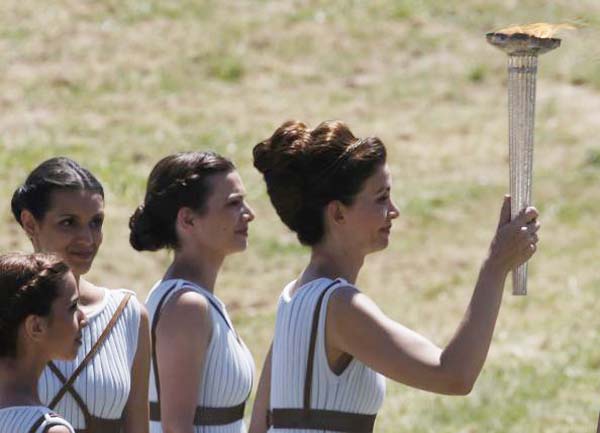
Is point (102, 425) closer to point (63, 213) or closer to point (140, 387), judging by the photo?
point (140, 387)

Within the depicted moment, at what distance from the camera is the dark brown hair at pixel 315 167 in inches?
161

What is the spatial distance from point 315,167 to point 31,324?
2.93 ft

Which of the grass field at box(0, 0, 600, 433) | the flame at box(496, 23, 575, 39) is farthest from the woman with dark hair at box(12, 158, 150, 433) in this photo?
the grass field at box(0, 0, 600, 433)

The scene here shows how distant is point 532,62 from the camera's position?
3.70 metres

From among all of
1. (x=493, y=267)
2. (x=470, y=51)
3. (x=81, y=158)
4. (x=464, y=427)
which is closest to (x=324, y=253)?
(x=493, y=267)

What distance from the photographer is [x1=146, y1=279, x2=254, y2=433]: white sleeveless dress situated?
4531 mm

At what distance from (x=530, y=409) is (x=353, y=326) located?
510 cm

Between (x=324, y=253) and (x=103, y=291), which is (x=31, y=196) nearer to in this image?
(x=103, y=291)

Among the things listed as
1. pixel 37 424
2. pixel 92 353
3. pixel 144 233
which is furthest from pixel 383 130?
pixel 37 424

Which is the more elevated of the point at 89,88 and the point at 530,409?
the point at 89,88

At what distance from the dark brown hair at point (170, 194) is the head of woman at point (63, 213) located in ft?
0.86

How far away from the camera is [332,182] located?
161 inches

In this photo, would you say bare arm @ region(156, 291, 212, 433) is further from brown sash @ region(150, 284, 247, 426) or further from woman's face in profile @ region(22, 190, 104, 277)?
woman's face in profile @ region(22, 190, 104, 277)

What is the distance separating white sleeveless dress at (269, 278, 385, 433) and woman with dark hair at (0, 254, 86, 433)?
0.60 metres
